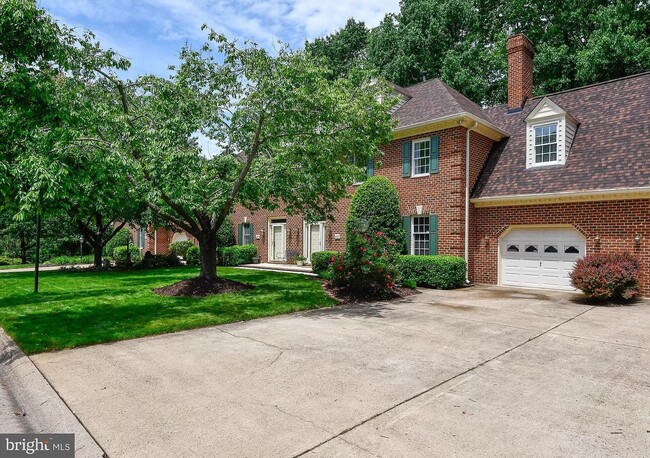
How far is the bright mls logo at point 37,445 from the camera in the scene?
329 centimetres

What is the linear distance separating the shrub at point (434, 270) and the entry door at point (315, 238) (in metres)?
6.58

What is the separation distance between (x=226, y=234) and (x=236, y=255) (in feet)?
8.17

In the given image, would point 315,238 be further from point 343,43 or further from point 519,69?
point 343,43

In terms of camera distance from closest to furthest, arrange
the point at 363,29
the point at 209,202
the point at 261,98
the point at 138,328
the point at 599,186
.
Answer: the point at 138,328 < the point at 261,98 < the point at 209,202 < the point at 599,186 < the point at 363,29

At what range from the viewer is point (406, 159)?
1611 centimetres

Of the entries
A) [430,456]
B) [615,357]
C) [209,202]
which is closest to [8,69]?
[209,202]

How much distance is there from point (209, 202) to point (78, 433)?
7.68m

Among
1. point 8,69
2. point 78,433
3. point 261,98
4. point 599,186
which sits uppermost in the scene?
point 261,98

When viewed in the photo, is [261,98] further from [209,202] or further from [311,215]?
[311,215]

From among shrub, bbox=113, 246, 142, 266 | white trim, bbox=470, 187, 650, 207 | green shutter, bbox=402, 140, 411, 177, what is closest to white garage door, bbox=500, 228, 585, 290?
white trim, bbox=470, 187, 650, 207

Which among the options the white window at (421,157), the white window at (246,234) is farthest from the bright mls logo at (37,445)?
the white window at (246,234)

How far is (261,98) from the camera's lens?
9.09 metres

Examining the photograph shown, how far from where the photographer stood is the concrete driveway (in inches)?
134

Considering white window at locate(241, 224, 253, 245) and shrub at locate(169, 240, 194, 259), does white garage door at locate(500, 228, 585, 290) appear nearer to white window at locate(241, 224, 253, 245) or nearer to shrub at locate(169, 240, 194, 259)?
white window at locate(241, 224, 253, 245)
